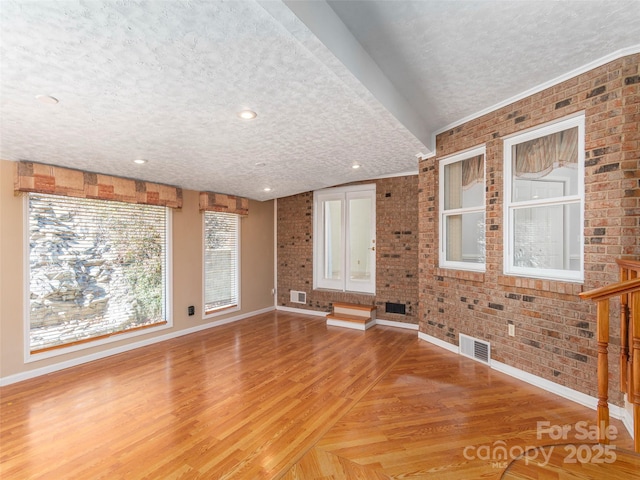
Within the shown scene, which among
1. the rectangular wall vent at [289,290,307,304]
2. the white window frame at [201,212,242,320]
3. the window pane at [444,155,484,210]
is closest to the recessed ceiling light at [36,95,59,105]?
the white window frame at [201,212,242,320]

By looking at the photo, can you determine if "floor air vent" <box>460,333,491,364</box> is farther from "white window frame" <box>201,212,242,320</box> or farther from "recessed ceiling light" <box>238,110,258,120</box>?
"white window frame" <box>201,212,242,320</box>

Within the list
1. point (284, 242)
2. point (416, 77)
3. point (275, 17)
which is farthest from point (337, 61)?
point (284, 242)

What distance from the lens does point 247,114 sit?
2.56 metres

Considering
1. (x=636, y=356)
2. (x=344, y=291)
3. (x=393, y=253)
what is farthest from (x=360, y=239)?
(x=636, y=356)

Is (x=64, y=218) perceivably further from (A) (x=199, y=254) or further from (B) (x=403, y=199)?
(B) (x=403, y=199)

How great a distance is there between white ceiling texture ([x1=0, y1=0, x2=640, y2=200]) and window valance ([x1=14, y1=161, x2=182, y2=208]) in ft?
0.40

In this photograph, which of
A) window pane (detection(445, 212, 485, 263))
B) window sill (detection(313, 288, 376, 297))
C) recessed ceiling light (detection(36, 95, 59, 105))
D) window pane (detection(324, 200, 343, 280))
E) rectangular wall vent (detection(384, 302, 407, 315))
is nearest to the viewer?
recessed ceiling light (detection(36, 95, 59, 105))

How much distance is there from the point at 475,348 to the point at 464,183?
1.92 metres

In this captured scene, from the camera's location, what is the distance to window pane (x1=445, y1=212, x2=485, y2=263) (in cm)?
371

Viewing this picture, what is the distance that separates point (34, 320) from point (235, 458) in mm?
2884

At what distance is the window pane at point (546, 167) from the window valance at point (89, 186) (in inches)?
173

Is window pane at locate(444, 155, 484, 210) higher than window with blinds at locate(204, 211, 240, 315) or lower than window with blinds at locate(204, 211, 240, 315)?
higher

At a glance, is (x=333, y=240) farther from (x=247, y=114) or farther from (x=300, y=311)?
(x=247, y=114)

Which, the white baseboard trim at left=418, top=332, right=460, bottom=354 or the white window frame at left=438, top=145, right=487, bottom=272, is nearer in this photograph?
the white window frame at left=438, top=145, right=487, bottom=272
